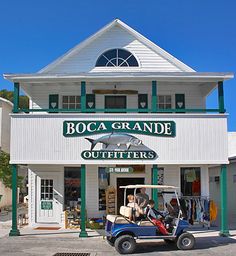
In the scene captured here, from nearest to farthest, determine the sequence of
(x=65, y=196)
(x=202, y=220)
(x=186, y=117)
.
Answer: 1. (x=186, y=117)
2. (x=202, y=220)
3. (x=65, y=196)

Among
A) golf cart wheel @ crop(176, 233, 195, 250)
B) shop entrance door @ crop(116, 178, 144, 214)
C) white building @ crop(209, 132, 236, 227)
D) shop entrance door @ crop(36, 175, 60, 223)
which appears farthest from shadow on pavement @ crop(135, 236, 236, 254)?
shop entrance door @ crop(36, 175, 60, 223)

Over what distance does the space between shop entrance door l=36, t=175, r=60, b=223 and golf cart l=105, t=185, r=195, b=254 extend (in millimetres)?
6415

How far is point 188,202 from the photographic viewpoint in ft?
59.6

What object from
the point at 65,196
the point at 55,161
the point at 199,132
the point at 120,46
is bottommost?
the point at 65,196

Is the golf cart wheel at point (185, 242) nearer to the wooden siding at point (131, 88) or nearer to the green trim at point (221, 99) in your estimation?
the green trim at point (221, 99)

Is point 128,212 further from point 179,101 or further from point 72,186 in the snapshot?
point 179,101

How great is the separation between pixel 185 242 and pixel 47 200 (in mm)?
8118

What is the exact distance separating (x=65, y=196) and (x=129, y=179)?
2.95 m

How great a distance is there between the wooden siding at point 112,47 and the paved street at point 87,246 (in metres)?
7.70

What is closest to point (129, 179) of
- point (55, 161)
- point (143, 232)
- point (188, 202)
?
point (188, 202)

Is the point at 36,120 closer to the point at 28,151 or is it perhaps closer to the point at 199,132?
the point at 28,151

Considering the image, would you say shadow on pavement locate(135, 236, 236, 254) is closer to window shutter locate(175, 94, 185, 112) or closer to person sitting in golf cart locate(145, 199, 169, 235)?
person sitting in golf cart locate(145, 199, 169, 235)

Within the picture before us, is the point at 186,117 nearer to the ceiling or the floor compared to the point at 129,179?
nearer to the ceiling

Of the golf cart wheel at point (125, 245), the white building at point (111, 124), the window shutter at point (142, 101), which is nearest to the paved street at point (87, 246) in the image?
the golf cart wheel at point (125, 245)
